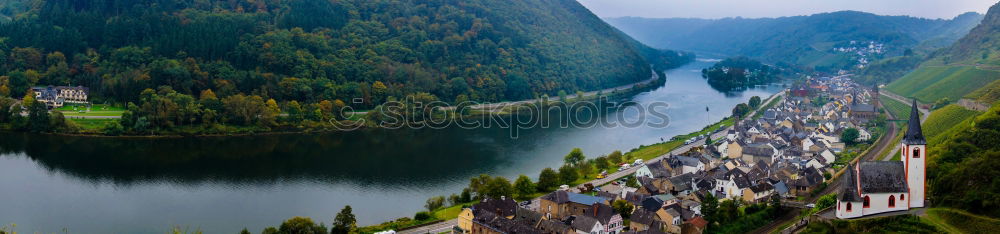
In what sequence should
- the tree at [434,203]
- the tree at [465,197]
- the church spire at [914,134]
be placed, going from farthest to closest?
the tree at [465,197], the tree at [434,203], the church spire at [914,134]

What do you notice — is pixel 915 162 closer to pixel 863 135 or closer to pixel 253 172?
pixel 863 135

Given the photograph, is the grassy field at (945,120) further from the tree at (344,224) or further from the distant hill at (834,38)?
the distant hill at (834,38)

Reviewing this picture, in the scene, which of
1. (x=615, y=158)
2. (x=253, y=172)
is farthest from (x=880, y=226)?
(x=253, y=172)

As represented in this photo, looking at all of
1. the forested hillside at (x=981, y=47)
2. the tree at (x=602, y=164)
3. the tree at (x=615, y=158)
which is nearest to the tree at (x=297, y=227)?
the tree at (x=602, y=164)

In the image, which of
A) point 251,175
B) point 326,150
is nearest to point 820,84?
point 326,150

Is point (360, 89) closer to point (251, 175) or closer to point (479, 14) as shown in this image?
point (251, 175)
